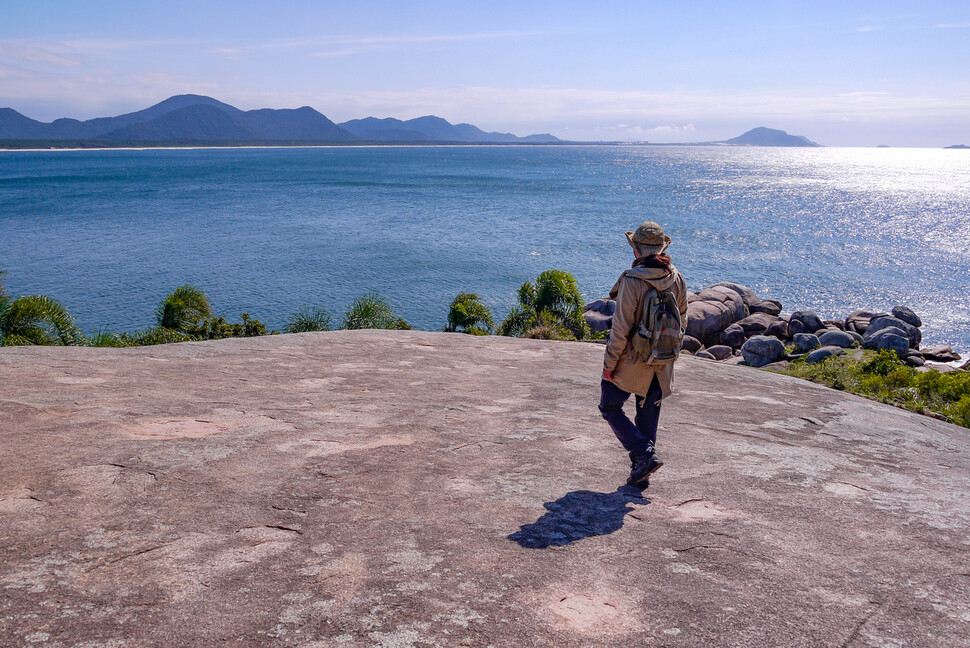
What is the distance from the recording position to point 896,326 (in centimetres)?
2742

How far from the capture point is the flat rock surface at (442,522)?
3.77 meters

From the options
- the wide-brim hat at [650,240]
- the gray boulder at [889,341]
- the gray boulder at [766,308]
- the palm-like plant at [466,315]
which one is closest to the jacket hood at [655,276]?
the wide-brim hat at [650,240]

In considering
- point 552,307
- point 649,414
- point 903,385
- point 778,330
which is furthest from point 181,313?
point 778,330

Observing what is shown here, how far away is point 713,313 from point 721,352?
11.1ft

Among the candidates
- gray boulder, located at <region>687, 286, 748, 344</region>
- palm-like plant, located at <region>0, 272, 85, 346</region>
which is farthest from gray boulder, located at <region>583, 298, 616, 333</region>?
palm-like plant, located at <region>0, 272, 85, 346</region>

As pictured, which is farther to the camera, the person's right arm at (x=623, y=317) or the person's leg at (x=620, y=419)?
the person's leg at (x=620, y=419)

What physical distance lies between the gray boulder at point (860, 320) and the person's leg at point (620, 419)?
1136 inches

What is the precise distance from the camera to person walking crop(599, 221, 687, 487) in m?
5.44

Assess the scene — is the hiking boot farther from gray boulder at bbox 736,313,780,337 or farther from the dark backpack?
gray boulder at bbox 736,313,780,337

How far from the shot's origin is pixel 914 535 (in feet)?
17.0

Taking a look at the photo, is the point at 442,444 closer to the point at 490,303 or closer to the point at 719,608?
the point at 719,608

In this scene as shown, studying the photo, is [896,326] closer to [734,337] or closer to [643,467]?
[734,337]

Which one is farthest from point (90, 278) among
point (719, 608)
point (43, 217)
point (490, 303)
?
point (719, 608)

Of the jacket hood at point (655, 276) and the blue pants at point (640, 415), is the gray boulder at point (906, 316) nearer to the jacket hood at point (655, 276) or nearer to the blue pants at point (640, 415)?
the blue pants at point (640, 415)
